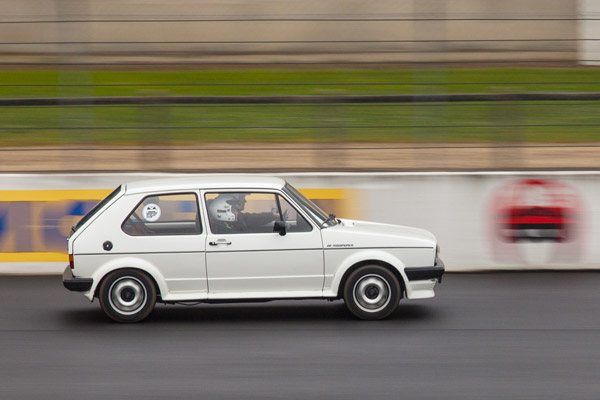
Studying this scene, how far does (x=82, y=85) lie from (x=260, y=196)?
4.97 metres

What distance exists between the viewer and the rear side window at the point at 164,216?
27.3 feet

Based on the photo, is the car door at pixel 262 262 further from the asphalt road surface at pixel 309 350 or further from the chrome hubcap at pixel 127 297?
the chrome hubcap at pixel 127 297

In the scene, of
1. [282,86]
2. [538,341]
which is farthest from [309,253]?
[282,86]

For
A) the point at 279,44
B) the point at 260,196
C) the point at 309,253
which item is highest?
the point at 279,44

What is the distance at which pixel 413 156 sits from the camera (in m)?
11.6

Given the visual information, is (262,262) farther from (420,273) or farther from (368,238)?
(420,273)

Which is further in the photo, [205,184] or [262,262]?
[205,184]

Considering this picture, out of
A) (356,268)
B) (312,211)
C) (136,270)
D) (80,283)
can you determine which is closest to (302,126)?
(312,211)

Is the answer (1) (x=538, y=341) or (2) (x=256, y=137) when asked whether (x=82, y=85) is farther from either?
(1) (x=538, y=341)

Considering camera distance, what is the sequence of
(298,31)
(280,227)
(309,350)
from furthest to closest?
1. (298,31)
2. (280,227)
3. (309,350)

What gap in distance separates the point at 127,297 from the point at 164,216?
2.72 feet

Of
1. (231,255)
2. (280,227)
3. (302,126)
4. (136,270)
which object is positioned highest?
(302,126)

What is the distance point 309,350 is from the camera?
7383mm

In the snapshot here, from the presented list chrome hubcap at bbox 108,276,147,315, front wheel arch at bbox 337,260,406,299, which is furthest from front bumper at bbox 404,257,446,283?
chrome hubcap at bbox 108,276,147,315
